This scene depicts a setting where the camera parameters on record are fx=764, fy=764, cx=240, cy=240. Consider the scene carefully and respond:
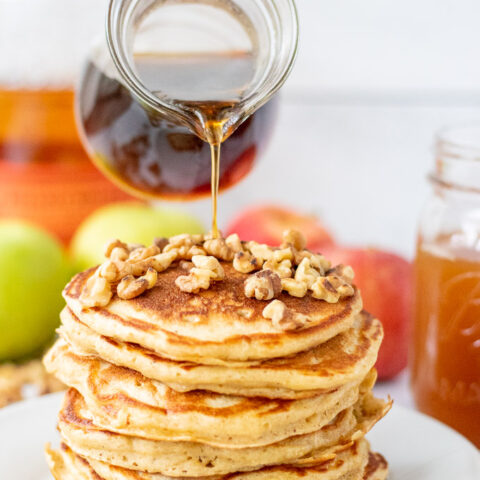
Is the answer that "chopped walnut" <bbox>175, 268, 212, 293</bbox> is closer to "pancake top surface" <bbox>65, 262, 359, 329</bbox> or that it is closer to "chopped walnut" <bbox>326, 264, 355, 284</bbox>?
"pancake top surface" <bbox>65, 262, 359, 329</bbox>

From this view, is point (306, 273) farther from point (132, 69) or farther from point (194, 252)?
point (132, 69)

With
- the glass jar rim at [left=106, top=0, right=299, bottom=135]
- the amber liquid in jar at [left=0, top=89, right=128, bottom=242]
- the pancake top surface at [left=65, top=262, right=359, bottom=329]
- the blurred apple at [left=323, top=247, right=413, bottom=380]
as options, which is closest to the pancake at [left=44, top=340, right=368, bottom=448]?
the pancake top surface at [left=65, top=262, right=359, bottom=329]

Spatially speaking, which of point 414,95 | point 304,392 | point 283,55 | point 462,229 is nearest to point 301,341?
point 304,392

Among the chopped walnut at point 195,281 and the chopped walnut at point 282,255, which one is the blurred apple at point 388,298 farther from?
the chopped walnut at point 195,281

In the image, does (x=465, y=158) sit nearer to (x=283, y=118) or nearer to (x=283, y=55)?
(x=283, y=55)

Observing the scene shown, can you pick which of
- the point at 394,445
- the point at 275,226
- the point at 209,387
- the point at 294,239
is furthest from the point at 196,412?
the point at 275,226
